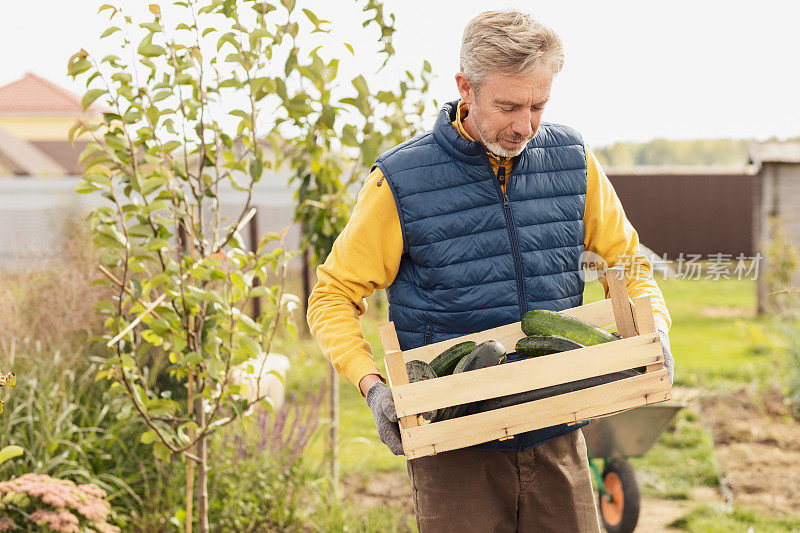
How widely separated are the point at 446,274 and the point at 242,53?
110 centimetres

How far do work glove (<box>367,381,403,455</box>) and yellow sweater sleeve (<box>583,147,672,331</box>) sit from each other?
73cm

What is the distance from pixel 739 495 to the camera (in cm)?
425

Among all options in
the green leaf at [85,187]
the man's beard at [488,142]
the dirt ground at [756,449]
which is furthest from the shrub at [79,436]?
the dirt ground at [756,449]

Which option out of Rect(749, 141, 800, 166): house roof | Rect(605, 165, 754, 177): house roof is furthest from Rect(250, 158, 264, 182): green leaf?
Rect(605, 165, 754, 177): house roof

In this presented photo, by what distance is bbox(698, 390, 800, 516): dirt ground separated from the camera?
166 inches

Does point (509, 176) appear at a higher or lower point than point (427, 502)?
higher

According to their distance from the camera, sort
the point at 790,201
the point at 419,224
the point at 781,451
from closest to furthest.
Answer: the point at 419,224 < the point at 781,451 < the point at 790,201

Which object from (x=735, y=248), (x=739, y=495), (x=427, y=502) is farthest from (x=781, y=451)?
(x=735, y=248)

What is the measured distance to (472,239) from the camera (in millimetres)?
1885

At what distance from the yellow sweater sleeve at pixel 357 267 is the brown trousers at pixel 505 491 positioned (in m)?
0.34

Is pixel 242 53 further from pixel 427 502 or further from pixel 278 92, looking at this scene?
pixel 427 502

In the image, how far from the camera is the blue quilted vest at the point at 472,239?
1.88m

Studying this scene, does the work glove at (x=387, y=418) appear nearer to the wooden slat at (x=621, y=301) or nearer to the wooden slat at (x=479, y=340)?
the wooden slat at (x=479, y=340)

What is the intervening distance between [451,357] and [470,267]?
0.23m
